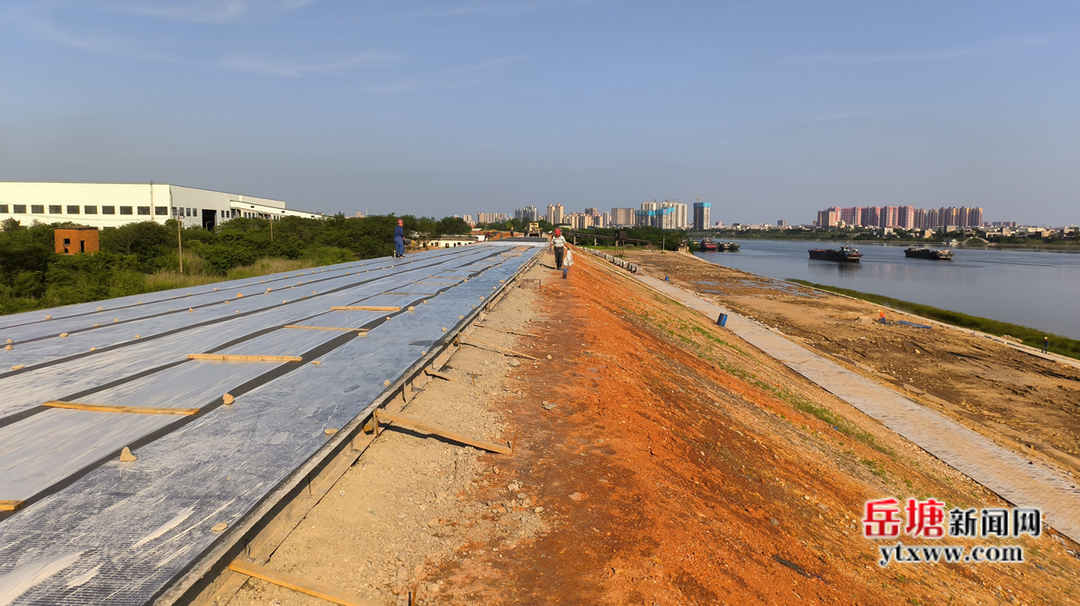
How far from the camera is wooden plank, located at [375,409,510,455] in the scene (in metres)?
4.81

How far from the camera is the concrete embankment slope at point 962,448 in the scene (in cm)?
980

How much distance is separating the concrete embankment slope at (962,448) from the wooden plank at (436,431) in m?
10.1

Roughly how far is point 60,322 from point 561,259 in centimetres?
1709

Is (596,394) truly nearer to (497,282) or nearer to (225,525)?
(225,525)

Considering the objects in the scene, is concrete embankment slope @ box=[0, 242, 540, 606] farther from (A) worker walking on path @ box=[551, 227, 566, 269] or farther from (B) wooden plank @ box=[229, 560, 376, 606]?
(A) worker walking on path @ box=[551, 227, 566, 269]

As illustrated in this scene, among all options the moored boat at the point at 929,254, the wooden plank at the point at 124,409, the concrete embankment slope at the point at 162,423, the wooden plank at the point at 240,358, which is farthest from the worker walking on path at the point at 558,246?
the moored boat at the point at 929,254

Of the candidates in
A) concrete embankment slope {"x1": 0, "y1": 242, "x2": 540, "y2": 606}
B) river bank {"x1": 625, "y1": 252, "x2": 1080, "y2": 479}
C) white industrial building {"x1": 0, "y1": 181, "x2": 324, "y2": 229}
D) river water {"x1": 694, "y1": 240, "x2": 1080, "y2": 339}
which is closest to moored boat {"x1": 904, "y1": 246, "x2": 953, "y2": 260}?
river water {"x1": 694, "y1": 240, "x2": 1080, "y2": 339}

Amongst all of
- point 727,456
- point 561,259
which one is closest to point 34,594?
point 727,456

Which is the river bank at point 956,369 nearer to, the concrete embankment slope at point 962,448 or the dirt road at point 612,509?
the concrete embankment slope at point 962,448

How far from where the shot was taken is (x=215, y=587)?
276 centimetres

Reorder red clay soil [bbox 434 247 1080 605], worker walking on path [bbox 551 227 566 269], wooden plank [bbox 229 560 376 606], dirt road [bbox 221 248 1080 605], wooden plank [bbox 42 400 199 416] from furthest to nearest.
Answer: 1. worker walking on path [bbox 551 227 566 269]
2. wooden plank [bbox 42 400 199 416]
3. red clay soil [bbox 434 247 1080 605]
4. dirt road [bbox 221 248 1080 605]
5. wooden plank [bbox 229 560 376 606]

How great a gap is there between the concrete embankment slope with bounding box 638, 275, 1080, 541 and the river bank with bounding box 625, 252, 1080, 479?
1.13 m

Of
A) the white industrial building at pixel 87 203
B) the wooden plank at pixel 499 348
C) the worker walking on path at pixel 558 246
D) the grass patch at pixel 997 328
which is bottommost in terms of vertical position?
the grass patch at pixel 997 328

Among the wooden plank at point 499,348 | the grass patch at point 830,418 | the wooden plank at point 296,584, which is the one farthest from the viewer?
the grass patch at point 830,418
